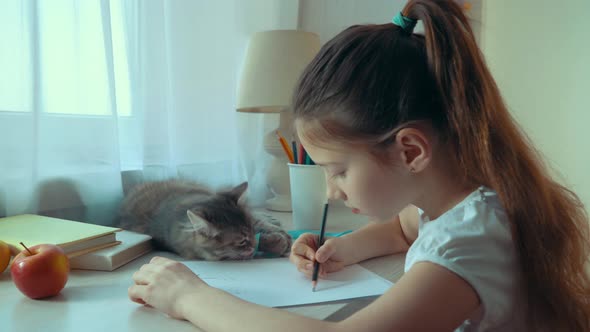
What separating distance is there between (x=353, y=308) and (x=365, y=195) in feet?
0.65

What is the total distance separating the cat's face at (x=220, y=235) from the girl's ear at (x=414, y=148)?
1.53 feet

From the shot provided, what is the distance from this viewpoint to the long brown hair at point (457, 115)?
52cm

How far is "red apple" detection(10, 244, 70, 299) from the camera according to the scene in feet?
1.87

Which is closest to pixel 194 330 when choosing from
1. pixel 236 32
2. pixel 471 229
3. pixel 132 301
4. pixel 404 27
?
pixel 132 301

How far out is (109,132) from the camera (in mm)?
1029

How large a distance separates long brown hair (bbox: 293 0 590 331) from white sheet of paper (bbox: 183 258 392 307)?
0.26 metres

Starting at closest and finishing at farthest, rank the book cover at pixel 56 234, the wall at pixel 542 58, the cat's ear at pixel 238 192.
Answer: the book cover at pixel 56 234
the cat's ear at pixel 238 192
the wall at pixel 542 58

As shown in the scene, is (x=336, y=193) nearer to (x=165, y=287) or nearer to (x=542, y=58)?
(x=165, y=287)

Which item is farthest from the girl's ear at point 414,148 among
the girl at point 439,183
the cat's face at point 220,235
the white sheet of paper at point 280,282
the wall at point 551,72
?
the wall at point 551,72

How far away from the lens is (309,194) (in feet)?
3.60

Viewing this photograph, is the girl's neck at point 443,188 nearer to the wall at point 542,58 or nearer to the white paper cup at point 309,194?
the white paper cup at point 309,194

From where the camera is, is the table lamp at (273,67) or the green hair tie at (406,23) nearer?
the green hair tie at (406,23)

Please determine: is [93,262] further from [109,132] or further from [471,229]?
[471,229]

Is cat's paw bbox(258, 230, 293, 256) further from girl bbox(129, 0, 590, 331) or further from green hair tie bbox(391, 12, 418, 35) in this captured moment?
green hair tie bbox(391, 12, 418, 35)
